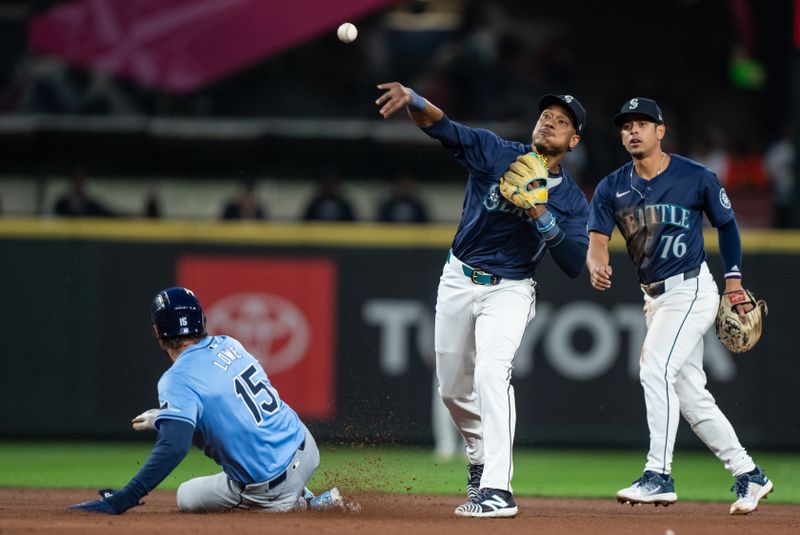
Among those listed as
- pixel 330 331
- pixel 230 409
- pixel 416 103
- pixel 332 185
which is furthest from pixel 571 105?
pixel 332 185

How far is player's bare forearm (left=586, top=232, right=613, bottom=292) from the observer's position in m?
6.99

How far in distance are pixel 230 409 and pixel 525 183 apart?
1801mm

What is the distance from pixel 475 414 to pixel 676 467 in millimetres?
4082

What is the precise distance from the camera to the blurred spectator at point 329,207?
11758 mm

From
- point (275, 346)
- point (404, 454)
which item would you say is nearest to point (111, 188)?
point (275, 346)

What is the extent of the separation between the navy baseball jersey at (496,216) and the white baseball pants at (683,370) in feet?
2.20

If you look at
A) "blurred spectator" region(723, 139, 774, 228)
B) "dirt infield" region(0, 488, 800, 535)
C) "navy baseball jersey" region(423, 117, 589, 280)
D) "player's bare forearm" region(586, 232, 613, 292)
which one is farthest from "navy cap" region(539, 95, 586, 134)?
"blurred spectator" region(723, 139, 774, 228)

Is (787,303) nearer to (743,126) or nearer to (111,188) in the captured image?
(743,126)

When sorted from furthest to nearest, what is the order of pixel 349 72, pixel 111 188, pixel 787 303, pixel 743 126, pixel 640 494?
1. pixel 743 126
2. pixel 349 72
3. pixel 111 188
4. pixel 787 303
5. pixel 640 494

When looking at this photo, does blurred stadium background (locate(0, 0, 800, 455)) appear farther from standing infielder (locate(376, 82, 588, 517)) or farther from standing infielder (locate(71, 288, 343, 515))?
standing infielder (locate(71, 288, 343, 515))

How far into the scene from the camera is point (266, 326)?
11.2 metres

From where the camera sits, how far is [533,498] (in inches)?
321

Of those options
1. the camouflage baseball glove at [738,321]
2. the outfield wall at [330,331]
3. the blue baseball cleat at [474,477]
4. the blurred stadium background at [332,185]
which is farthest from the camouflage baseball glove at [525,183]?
the outfield wall at [330,331]

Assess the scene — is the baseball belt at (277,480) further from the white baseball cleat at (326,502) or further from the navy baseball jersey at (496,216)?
the navy baseball jersey at (496,216)
